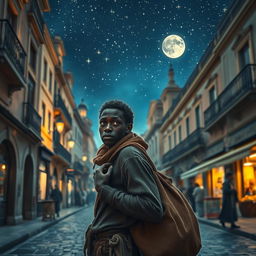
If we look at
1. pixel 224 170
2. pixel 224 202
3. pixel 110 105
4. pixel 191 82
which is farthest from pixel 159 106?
pixel 110 105

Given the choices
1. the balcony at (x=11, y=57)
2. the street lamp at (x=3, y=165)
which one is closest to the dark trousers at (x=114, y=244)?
the balcony at (x=11, y=57)

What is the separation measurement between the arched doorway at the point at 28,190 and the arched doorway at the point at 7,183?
2.70 metres

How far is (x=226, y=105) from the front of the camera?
16.6 metres

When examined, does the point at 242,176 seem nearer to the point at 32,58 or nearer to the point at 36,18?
the point at 32,58

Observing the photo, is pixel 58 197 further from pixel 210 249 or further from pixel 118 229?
pixel 118 229

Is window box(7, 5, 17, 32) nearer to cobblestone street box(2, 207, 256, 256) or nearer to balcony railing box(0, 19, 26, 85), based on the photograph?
balcony railing box(0, 19, 26, 85)

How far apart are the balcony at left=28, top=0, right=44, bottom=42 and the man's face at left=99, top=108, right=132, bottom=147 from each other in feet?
51.4

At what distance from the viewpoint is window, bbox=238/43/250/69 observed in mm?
15969

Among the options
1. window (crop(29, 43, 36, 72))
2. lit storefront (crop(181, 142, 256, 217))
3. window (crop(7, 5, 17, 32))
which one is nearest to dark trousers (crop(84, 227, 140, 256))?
lit storefront (crop(181, 142, 256, 217))

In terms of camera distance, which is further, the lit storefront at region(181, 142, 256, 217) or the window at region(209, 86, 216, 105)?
the window at region(209, 86, 216, 105)

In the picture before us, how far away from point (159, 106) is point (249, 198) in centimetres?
3729

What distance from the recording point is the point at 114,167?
188 centimetres

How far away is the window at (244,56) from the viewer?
52.4 ft

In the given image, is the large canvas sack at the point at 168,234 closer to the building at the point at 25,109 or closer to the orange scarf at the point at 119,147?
the orange scarf at the point at 119,147
